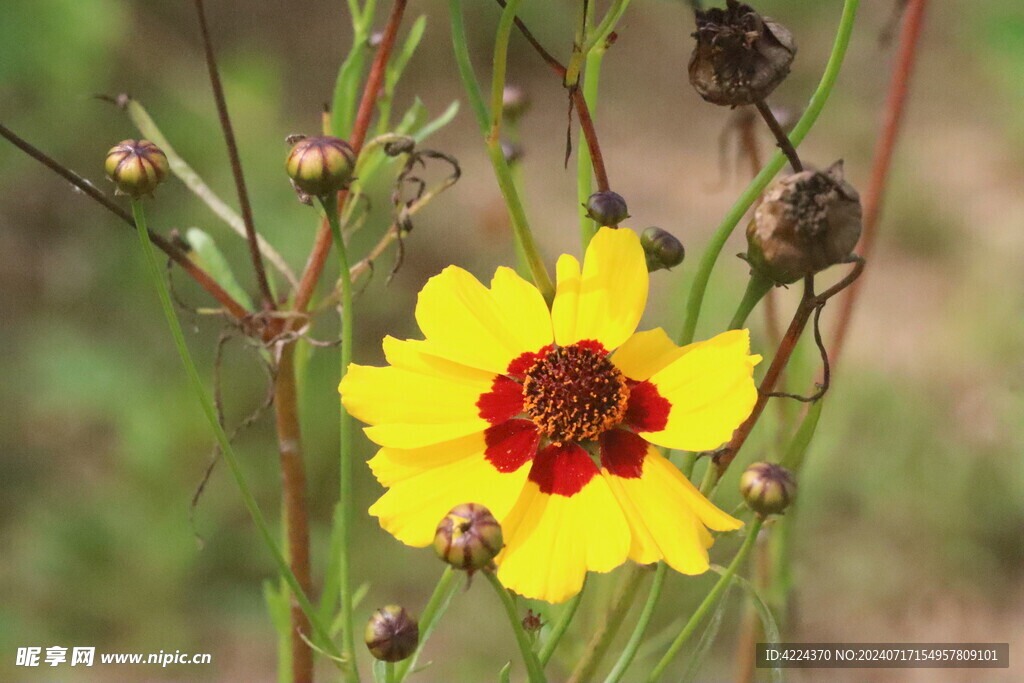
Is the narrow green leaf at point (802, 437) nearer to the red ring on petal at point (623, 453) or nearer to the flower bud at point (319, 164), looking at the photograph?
the red ring on petal at point (623, 453)

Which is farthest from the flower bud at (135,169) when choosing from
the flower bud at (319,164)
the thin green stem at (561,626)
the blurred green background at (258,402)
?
the blurred green background at (258,402)

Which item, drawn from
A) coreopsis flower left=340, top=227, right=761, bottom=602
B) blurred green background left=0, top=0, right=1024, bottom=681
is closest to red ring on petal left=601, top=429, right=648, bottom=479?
coreopsis flower left=340, top=227, right=761, bottom=602

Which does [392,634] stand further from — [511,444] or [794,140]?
[794,140]

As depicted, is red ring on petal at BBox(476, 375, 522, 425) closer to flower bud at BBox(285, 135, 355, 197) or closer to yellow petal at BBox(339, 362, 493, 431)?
yellow petal at BBox(339, 362, 493, 431)

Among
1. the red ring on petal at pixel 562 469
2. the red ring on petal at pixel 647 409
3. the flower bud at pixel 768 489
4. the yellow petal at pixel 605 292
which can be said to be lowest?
the flower bud at pixel 768 489

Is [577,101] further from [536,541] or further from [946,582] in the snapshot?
[946,582]

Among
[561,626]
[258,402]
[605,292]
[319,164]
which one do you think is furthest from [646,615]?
[258,402]

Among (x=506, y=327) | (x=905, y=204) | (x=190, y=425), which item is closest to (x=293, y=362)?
(x=506, y=327)
